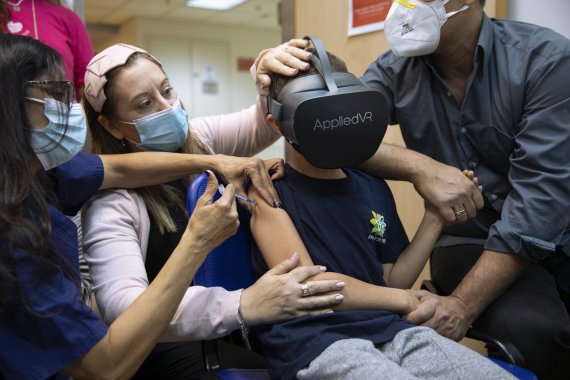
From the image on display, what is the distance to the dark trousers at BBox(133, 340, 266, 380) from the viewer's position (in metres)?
1.32

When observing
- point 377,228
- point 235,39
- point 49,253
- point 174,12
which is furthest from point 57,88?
point 235,39

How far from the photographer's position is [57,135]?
109 cm

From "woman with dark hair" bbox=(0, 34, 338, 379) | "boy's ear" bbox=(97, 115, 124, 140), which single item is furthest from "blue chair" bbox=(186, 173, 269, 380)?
"boy's ear" bbox=(97, 115, 124, 140)

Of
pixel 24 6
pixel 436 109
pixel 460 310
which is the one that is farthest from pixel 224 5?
pixel 460 310

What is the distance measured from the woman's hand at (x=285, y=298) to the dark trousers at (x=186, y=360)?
19cm

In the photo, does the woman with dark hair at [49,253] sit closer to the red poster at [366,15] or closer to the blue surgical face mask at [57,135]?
the blue surgical face mask at [57,135]

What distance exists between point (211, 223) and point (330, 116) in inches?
A: 13.6

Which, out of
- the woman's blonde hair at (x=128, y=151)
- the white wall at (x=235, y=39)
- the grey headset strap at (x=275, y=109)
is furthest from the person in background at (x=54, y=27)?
the white wall at (x=235, y=39)

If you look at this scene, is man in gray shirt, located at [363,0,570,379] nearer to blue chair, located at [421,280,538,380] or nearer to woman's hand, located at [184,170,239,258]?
blue chair, located at [421,280,538,380]

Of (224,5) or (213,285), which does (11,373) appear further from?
(224,5)

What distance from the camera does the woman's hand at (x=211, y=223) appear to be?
3.66 feet

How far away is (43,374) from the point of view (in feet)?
3.07

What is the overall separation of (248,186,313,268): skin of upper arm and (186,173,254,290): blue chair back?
A: 0.07 meters

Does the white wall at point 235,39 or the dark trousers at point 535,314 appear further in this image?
the white wall at point 235,39
